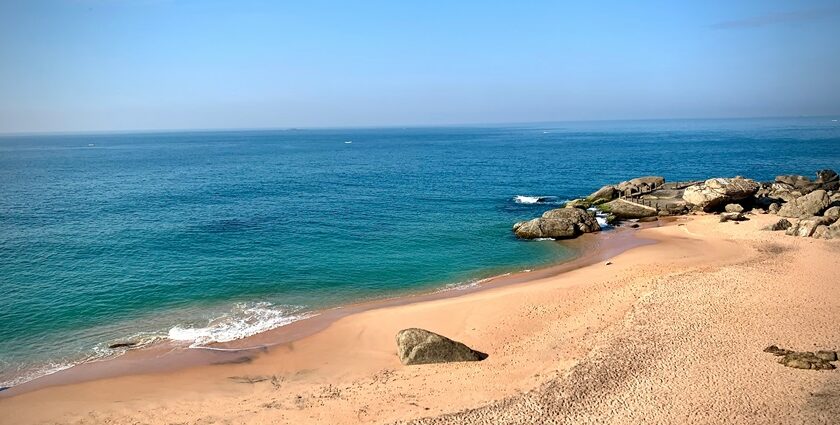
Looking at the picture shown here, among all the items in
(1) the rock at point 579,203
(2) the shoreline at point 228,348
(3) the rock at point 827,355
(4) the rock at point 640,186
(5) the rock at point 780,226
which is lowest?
(2) the shoreline at point 228,348

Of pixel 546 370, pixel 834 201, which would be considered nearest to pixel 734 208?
pixel 834 201

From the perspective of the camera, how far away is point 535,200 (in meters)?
70.1

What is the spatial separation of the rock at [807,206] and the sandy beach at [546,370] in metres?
18.2

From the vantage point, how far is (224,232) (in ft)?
174

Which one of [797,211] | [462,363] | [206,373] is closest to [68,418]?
[206,373]

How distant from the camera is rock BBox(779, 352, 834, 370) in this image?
920 inches

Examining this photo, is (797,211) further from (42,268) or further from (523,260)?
(42,268)

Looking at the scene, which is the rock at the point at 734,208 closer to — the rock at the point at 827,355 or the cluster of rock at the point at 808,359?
the cluster of rock at the point at 808,359

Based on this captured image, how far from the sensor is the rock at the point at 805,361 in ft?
76.7

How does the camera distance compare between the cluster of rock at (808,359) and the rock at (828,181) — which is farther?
the rock at (828,181)

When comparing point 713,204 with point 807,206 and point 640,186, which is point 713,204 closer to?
point 807,206

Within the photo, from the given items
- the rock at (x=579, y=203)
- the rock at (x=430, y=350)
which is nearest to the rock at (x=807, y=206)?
the rock at (x=579, y=203)

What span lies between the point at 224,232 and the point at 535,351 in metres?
37.3

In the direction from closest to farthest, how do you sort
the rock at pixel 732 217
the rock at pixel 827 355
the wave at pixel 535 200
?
the rock at pixel 827 355 < the rock at pixel 732 217 < the wave at pixel 535 200
